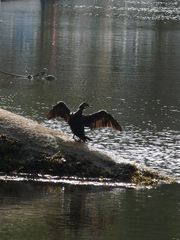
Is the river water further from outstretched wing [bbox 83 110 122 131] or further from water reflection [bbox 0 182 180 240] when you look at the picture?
outstretched wing [bbox 83 110 122 131]

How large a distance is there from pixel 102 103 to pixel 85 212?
20.0 metres

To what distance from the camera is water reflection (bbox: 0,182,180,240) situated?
1645cm

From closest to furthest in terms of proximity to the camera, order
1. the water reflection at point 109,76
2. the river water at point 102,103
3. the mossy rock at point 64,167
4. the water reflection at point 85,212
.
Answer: the water reflection at point 85,212 < the river water at point 102,103 < the mossy rock at point 64,167 < the water reflection at point 109,76

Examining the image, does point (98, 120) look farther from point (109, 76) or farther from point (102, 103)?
point (109, 76)

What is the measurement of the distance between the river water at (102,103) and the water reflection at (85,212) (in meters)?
0.02

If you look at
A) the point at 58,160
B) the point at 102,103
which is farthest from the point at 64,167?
the point at 102,103

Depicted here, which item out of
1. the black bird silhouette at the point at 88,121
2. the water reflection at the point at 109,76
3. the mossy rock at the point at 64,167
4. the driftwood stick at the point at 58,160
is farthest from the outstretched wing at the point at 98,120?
the water reflection at the point at 109,76

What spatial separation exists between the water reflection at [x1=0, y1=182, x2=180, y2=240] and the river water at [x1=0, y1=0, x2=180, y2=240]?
0.08ft

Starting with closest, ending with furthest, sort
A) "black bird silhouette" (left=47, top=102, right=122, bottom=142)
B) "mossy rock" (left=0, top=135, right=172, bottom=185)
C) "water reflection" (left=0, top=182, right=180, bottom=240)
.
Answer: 1. "water reflection" (left=0, top=182, right=180, bottom=240)
2. "mossy rock" (left=0, top=135, right=172, bottom=185)
3. "black bird silhouette" (left=47, top=102, right=122, bottom=142)

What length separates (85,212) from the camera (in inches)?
715

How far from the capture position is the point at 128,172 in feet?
69.4

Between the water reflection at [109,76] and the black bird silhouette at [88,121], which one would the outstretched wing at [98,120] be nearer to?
the black bird silhouette at [88,121]

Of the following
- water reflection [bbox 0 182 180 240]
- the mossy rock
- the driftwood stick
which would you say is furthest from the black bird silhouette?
water reflection [bbox 0 182 180 240]

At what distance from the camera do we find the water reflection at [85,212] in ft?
54.0
